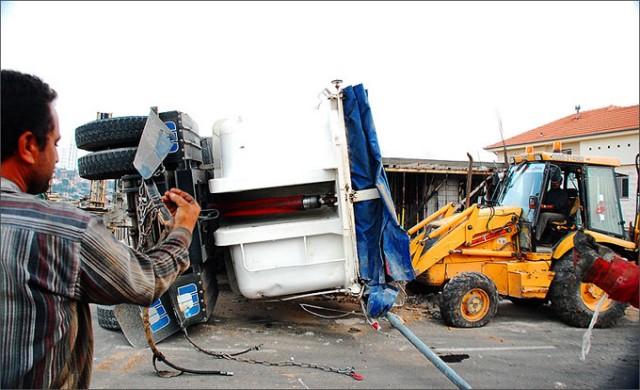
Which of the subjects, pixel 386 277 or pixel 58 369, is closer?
pixel 58 369

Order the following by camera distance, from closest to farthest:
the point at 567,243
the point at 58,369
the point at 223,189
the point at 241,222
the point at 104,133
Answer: the point at 58,369, the point at 104,133, the point at 223,189, the point at 241,222, the point at 567,243

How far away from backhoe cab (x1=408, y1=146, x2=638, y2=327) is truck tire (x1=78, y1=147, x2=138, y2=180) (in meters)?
3.66

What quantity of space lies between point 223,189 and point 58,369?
2578 millimetres

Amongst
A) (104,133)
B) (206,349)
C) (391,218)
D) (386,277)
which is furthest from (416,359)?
(104,133)

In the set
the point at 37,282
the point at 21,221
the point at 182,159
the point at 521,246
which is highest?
the point at 182,159

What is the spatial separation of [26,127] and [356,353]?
136 inches

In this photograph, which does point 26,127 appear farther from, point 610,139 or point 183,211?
point 610,139

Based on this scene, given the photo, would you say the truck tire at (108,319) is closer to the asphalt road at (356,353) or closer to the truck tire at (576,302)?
the asphalt road at (356,353)

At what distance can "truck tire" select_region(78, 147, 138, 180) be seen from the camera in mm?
3502

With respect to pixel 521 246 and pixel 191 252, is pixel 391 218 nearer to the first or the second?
pixel 191 252

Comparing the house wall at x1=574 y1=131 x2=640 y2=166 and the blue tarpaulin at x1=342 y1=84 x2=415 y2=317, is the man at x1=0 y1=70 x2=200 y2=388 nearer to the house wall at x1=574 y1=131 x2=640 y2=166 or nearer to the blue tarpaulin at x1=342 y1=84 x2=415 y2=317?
the blue tarpaulin at x1=342 y1=84 x2=415 y2=317

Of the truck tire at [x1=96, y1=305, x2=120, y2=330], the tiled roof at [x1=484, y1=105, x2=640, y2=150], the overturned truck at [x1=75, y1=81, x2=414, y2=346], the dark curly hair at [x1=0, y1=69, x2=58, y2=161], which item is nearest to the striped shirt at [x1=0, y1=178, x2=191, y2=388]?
the dark curly hair at [x1=0, y1=69, x2=58, y2=161]

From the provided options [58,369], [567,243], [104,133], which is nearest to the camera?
[58,369]

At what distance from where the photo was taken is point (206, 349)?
392cm
